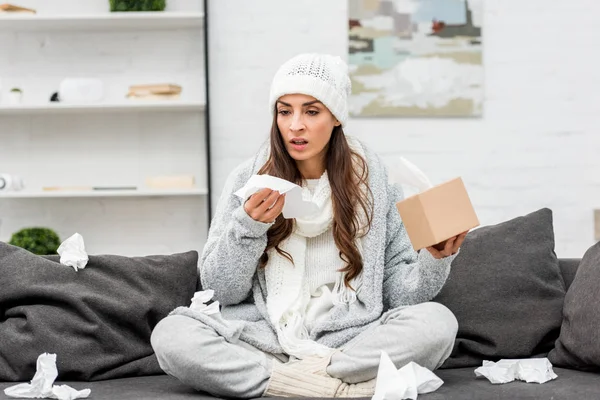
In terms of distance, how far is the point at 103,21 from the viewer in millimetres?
3537

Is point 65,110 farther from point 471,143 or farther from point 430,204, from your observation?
point 430,204

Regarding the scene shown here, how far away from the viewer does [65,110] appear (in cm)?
360

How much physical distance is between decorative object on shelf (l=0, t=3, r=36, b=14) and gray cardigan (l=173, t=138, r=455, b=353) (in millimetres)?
1664

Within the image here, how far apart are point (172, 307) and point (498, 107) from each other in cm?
196

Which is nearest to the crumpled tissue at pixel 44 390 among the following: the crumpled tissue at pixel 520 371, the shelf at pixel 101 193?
the crumpled tissue at pixel 520 371

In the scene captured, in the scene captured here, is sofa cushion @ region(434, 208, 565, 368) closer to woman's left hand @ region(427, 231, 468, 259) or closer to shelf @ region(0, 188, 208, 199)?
woman's left hand @ region(427, 231, 468, 259)

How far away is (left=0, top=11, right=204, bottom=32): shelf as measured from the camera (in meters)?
3.49

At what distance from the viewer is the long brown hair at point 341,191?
2.24 metres

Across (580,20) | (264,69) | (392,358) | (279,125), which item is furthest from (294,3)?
(392,358)

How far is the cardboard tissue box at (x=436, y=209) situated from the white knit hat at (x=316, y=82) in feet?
1.45

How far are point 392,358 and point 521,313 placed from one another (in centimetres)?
52

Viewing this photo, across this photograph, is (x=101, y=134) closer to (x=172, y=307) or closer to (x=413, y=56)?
(x=413, y=56)

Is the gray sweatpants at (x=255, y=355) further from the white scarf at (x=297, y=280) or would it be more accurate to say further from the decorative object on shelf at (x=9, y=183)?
the decorative object on shelf at (x=9, y=183)

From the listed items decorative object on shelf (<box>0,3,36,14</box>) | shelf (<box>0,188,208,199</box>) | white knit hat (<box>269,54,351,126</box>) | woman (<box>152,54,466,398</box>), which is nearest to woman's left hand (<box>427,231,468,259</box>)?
woman (<box>152,54,466,398</box>)
